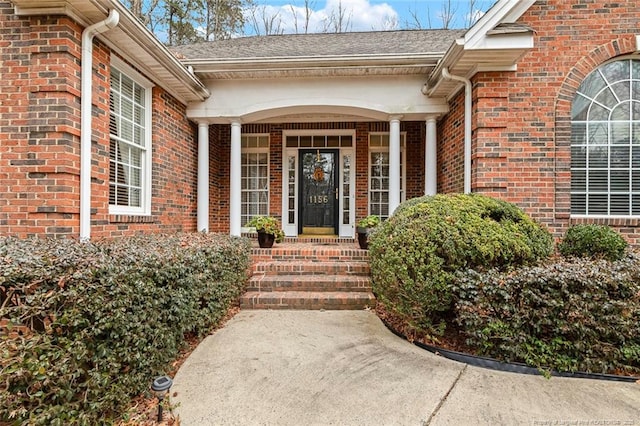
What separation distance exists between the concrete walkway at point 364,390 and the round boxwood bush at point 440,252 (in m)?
0.47

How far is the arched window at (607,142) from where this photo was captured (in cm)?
525

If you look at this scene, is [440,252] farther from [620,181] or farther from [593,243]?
[620,181]

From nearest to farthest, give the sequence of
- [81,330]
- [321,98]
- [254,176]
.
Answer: [81,330] → [321,98] → [254,176]

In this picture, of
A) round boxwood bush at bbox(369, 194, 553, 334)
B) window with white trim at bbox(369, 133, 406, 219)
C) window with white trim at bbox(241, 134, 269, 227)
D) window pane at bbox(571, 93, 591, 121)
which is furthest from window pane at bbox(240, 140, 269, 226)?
window pane at bbox(571, 93, 591, 121)

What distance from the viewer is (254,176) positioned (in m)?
8.64

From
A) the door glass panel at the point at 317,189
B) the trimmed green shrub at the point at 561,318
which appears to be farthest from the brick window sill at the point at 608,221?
the door glass panel at the point at 317,189

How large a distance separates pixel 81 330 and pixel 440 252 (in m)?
3.00

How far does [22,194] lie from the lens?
12.3 ft

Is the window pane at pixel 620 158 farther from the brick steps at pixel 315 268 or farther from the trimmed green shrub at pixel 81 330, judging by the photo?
the trimmed green shrub at pixel 81 330

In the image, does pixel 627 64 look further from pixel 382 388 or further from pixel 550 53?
pixel 382 388

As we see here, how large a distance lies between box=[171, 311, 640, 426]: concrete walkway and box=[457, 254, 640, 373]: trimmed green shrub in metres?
0.19

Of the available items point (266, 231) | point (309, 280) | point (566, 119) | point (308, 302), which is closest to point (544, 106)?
point (566, 119)

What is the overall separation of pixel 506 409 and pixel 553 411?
1.08ft

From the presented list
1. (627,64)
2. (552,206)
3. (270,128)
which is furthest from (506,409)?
(270,128)
